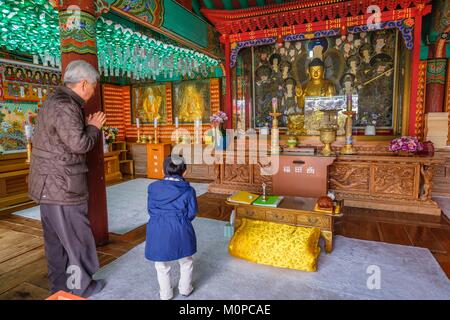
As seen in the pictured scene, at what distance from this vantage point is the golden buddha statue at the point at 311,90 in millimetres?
5680

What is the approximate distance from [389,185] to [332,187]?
937 mm

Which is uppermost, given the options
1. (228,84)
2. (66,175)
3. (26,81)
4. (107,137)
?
(26,81)

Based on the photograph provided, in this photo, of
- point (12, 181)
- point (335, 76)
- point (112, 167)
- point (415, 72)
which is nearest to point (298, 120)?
point (335, 76)

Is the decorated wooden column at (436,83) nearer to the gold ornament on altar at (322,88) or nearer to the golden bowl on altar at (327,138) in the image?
the gold ornament on altar at (322,88)

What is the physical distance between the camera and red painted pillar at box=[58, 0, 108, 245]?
293 cm

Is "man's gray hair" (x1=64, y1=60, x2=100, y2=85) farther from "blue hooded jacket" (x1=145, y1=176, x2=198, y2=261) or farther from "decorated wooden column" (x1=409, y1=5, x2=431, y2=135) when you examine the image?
"decorated wooden column" (x1=409, y1=5, x2=431, y2=135)

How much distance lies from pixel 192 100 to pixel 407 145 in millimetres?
5631

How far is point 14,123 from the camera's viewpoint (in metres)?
6.02

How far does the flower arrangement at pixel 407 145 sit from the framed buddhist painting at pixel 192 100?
4.89m

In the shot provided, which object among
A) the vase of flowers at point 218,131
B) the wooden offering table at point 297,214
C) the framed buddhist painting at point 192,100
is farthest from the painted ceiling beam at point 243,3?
the wooden offering table at point 297,214

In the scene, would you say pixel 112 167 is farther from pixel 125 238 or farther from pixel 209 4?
pixel 209 4

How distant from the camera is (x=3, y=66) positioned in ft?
19.0

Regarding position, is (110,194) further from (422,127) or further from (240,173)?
(422,127)
